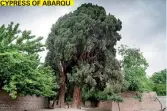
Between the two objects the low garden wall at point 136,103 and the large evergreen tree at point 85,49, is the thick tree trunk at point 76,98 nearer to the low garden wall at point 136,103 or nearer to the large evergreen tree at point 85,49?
the large evergreen tree at point 85,49

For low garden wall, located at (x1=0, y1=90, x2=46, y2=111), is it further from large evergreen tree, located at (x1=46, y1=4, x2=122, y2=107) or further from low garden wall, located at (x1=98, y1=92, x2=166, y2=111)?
low garden wall, located at (x1=98, y1=92, x2=166, y2=111)

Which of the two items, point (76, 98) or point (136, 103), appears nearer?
point (76, 98)

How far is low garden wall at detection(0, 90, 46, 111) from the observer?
16.6 m

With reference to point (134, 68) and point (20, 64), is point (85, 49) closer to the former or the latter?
point (134, 68)

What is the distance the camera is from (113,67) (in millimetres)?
24516

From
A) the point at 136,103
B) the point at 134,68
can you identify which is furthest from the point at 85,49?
the point at 136,103

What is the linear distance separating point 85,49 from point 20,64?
9144 mm

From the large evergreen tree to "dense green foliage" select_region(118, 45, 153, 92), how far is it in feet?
9.01

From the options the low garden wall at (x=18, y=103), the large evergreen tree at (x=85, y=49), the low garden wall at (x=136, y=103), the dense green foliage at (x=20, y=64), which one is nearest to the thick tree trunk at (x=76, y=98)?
the large evergreen tree at (x=85, y=49)

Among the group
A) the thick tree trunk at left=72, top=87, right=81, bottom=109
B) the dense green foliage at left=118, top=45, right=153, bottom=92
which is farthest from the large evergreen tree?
the dense green foliage at left=118, top=45, right=153, bottom=92

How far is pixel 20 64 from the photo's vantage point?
14.9 m

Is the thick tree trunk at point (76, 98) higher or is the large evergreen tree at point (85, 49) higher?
the large evergreen tree at point (85, 49)

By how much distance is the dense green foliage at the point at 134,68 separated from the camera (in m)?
27.0

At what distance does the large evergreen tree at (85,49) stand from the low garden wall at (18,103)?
3577 millimetres
